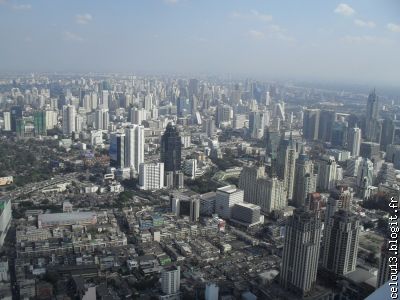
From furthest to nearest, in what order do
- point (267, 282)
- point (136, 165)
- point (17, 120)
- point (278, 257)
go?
point (17, 120)
point (136, 165)
point (278, 257)
point (267, 282)

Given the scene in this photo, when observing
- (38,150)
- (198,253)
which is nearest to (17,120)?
(38,150)

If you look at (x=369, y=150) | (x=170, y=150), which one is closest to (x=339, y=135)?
(x=369, y=150)

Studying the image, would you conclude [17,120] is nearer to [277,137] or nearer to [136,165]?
[136,165]

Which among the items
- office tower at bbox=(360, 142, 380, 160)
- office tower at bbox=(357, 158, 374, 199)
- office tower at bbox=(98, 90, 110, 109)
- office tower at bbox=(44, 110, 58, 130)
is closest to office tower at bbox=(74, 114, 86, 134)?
office tower at bbox=(44, 110, 58, 130)

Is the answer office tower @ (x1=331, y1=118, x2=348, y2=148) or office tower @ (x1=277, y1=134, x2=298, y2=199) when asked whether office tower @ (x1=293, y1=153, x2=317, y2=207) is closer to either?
office tower @ (x1=277, y1=134, x2=298, y2=199)

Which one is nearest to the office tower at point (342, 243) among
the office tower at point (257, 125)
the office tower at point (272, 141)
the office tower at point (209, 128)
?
the office tower at point (272, 141)
